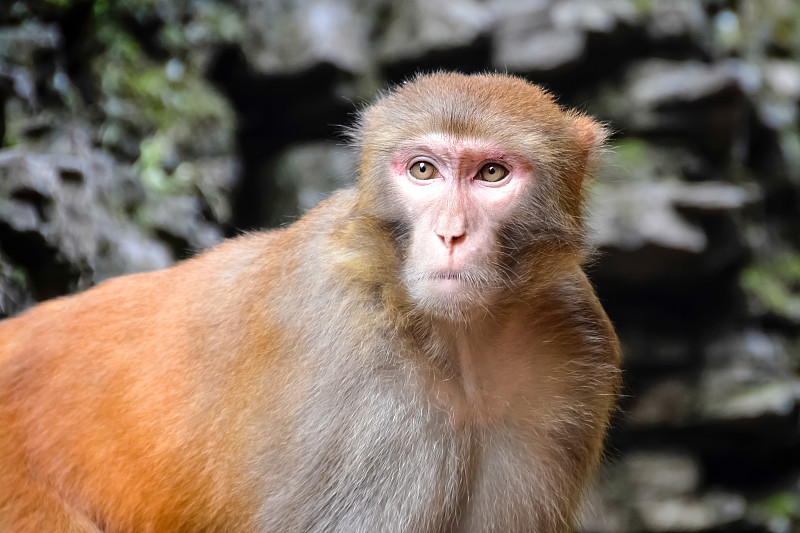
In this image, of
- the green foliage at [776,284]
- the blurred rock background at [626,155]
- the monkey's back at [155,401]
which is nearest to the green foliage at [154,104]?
the blurred rock background at [626,155]

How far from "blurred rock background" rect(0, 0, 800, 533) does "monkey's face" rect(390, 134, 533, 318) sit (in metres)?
4.26

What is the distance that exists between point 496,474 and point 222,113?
560 centimetres

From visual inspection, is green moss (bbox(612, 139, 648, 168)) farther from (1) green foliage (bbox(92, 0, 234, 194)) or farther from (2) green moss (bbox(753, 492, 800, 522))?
(1) green foliage (bbox(92, 0, 234, 194))

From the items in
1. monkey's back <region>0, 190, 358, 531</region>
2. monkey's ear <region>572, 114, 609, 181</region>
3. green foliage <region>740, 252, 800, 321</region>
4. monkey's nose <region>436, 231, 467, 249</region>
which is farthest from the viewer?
green foliage <region>740, 252, 800, 321</region>

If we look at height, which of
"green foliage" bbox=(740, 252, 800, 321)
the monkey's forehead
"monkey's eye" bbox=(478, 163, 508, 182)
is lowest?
"green foliage" bbox=(740, 252, 800, 321)

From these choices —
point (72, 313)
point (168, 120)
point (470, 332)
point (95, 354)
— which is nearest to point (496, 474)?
point (470, 332)

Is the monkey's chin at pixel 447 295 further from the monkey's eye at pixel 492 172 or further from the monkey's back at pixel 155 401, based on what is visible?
the monkey's back at pixel 155 401

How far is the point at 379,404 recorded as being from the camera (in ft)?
10.3

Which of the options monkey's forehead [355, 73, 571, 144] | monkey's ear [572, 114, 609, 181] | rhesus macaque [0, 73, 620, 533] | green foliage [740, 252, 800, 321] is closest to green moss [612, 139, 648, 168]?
green foliage [740, 252, 800, 321]

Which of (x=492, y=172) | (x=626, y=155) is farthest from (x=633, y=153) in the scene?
(x=492, y=172)

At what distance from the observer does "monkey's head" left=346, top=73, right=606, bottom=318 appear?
3.08m

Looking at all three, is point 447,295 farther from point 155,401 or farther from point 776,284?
point 776,284

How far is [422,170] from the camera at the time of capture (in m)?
3.27

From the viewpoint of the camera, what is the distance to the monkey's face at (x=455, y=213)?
3.05 metres
